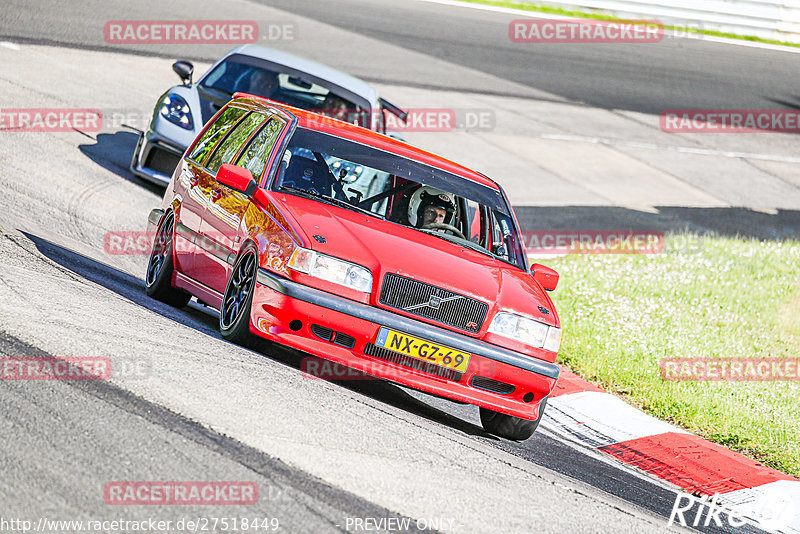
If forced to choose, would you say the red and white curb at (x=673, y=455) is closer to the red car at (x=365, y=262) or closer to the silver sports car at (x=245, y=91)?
the red car at (x=365, y=262)

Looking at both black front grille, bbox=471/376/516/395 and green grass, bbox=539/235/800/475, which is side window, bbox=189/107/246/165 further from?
green grass, bbox=539/235/800/475

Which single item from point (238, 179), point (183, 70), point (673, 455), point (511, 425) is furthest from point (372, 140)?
point (183, 70)

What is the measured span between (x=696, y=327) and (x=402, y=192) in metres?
4.11

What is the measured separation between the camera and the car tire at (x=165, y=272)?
26.4 feet

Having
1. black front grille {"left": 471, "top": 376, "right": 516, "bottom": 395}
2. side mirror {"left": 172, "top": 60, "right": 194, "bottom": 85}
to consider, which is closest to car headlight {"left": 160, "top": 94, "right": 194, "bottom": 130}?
side mirror {"left": 172, "top": 60, "right": 194, "bottom": 85}

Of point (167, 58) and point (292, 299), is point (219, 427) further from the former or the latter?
point (167, 58)

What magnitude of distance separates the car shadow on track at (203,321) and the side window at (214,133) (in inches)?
43.3

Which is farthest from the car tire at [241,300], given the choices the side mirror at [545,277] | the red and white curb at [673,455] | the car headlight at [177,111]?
the car headlight at [177,111]

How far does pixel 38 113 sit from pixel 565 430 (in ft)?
27.3

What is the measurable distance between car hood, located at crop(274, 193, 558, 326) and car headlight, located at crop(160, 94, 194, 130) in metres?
5.20

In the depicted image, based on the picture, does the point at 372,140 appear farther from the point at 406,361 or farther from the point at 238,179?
the point at 406,361

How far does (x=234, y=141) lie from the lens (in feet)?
26.8

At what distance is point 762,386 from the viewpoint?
934 cm

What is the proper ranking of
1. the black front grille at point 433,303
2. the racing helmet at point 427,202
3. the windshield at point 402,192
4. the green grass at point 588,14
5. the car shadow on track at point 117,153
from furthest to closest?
the green grass at point 588,14
the car shadow on track at point 117,153
the racing helmet at point 427,202
the windshield at point 402,192
the black front grille at point 433,303
